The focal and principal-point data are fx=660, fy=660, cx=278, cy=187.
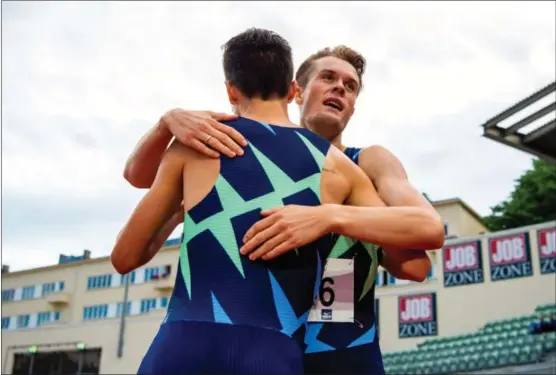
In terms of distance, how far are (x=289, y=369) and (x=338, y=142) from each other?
1235 millimetres

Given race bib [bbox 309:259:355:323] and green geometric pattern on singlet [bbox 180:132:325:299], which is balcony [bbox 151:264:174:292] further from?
green geometric pattern on singlet [bbox 180:132:325:299]

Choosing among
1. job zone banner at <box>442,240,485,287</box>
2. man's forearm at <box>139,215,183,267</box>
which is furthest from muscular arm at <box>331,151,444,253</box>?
job zone banner at <box>442,240,485,287</box>

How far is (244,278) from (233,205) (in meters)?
0.20

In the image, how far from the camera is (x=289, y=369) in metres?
1.65

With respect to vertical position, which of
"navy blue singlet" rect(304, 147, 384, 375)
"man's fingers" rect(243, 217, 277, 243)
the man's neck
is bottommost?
"navy blue singlet" rect(304, 147, 384, 375)

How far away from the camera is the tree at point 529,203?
33.9m

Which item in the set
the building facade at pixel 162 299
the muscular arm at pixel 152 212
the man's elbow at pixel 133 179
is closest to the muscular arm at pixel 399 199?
the muscular arm at pixel 152 212

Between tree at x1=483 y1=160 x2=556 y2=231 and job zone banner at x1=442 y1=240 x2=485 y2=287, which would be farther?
tree at x1=483 y1=160 x2=556 y2=231

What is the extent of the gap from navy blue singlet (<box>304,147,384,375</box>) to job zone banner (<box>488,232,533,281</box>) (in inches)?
873

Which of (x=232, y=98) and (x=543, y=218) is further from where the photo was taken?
(x=543, y=218)

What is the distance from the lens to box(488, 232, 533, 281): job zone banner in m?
Result: 22.8

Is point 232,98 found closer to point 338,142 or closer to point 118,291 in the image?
point 338,142

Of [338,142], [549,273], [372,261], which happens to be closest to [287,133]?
[372,261]

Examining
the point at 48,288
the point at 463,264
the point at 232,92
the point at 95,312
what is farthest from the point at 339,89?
the point at 48,288
